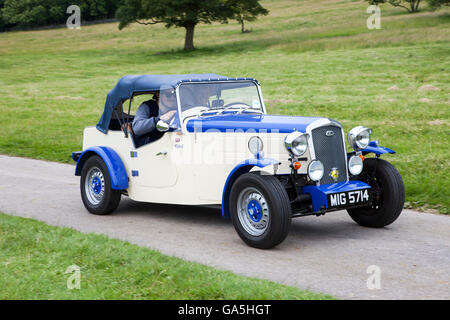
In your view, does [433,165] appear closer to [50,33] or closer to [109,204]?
[109,204]

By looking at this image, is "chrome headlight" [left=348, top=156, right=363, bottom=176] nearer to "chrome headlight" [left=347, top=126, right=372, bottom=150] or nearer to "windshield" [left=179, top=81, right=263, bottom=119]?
"chrome headlight" [left=347, top=126, right=372, bottom=150]

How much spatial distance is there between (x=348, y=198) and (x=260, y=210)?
3.25ft

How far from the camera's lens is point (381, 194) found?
698 cm

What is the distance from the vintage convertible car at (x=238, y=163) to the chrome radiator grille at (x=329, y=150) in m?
0.01

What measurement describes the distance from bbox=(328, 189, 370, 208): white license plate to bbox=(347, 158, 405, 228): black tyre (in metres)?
0.46

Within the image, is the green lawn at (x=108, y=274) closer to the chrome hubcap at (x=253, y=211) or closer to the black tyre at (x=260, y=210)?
the black tyre at (x=260, y=210)

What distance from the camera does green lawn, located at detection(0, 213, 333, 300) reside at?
471 centimetres

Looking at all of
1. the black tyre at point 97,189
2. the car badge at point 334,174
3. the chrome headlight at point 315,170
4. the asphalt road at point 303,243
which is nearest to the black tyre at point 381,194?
the asphalt road at point 303,243

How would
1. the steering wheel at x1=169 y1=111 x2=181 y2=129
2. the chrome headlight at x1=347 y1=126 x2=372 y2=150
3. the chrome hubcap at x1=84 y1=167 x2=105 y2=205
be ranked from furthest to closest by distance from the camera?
the chrome hubcap at x1=84 y1=167 x2=105 y2=205, the steering wheel at x1=169 y1=111 x2=181 y2=129, the chrome headlight at x1=347 y1=126 x2=372 y2=150

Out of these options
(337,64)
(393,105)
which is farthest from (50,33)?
Result: (393,105)

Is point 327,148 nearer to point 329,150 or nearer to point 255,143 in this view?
point 329,150

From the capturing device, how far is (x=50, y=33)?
248 ft

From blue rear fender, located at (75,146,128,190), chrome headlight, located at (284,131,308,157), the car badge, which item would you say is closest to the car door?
blue rear fender, located at (75,146,128,190)

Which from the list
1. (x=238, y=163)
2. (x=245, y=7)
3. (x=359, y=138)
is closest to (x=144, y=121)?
(x=238, y=163)
